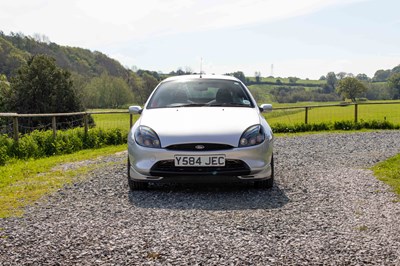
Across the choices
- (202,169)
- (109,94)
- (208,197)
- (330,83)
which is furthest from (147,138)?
(330,83)

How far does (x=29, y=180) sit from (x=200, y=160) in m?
3.65

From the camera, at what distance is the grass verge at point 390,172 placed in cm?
697

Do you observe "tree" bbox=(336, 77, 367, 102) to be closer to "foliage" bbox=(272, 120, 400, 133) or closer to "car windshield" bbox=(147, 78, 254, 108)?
"foliage" bbox=(272, 120, 400, 133)

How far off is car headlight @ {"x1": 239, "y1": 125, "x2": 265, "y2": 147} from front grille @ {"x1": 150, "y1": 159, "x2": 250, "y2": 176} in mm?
274

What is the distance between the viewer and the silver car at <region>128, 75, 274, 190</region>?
590 cm

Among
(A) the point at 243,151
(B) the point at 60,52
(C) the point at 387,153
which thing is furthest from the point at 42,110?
(B) the point at 60,52

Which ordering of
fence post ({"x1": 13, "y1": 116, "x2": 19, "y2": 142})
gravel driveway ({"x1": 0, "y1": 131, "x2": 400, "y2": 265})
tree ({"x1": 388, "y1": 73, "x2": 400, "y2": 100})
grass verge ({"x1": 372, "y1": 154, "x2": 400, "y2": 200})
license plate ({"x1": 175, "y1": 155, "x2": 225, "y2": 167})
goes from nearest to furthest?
gravel driveway ({"x1": 0, "y1": 131, "x2": 400, "y2": 265}) < license plate ({"x1": 175, "y1": 155, "x2": 225, "y2": 167}) < grass verge ({"x1": 372, "y1": 154, "x2": 400, "y2": 200}) < fence post ({"x1": 13, "y1": 116, "x2": 19, "y2": 142}) < tree ({"x1": 388, "y1": 73, "x2": 400, "y2": 100})

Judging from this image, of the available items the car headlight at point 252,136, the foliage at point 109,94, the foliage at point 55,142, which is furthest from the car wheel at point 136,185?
the foliage at point 109,94

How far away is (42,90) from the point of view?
43500 millimetres

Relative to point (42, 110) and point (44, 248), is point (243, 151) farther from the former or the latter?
point (42, 110)

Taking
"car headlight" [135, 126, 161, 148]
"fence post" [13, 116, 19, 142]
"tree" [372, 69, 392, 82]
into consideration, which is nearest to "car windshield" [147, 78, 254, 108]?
"car headlight" [135, 126, 161, 148]

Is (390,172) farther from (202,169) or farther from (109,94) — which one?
(109,94)

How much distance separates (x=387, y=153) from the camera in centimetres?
1127

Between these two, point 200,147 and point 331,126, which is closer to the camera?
point 200,147
